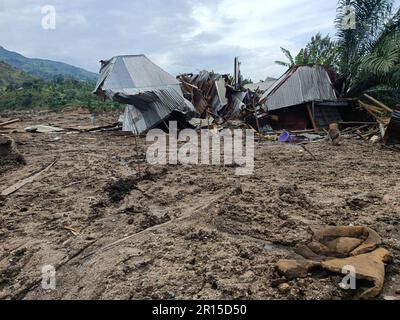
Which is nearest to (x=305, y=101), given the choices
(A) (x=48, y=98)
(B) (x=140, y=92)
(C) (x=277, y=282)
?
(B) (x=140, y=92)

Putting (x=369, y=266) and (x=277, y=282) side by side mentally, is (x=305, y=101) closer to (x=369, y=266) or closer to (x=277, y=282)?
(x=369, y=266)

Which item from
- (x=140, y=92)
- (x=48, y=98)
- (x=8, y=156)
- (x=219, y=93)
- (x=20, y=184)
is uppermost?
(x=48, y=98)

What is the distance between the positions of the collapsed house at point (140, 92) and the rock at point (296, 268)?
9.91m

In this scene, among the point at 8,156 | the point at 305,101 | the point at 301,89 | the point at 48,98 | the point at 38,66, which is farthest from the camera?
the point at 38,66

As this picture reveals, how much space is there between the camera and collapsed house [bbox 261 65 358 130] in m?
13.0

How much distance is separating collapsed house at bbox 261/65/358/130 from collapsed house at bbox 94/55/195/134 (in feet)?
11.0

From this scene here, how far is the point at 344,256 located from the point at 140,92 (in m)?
10.2

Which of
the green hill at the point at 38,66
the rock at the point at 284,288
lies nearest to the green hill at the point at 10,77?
the green hill at the point at 38,66

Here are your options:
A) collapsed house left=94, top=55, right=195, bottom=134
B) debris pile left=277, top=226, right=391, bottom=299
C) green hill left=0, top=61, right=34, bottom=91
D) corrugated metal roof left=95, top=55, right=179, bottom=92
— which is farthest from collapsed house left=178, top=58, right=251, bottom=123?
green hill left=0, top=61, right=34, bottom=91

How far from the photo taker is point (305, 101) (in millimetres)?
12781

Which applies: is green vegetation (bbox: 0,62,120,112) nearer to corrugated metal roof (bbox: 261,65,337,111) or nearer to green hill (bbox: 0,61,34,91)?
green hill (bbox: 0,61,34,91)

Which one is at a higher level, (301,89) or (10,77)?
(10,77)
